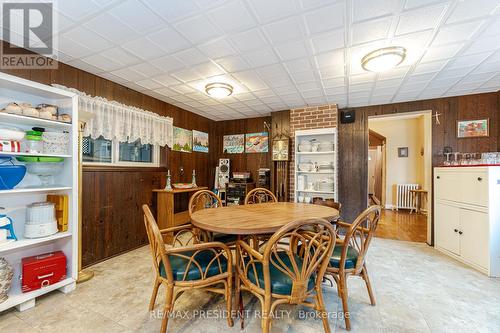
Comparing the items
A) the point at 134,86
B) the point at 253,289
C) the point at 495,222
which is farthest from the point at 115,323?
the point at 495,222

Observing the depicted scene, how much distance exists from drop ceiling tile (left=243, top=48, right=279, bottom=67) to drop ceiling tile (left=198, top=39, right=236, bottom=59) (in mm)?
191

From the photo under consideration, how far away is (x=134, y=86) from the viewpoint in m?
3.20

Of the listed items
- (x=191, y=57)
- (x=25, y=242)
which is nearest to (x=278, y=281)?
(x=25, y=242)

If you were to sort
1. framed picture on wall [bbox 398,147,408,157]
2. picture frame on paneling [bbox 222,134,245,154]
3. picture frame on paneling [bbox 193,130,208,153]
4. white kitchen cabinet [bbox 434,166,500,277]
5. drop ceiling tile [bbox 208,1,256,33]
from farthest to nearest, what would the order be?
framed picture on wall [bbox 398,147,408,157] < picture frame on paneling [bbox 222,134,245,154] < picture frame on paneling [bbox 193,130,208,153] < white kitchen cabinet [bbox 434,166,500,277] < drop ceiling tile [bbox 208,1,256,33]

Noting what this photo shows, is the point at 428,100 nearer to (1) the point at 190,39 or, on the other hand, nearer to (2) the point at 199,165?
(1) the point at 190,39

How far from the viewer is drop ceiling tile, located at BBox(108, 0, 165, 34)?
5.39 feet

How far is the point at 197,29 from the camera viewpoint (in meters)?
1.91

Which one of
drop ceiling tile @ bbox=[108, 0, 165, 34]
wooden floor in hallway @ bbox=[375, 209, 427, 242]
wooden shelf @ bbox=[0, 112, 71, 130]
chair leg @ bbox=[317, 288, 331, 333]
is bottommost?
Answer: wooden floor in hallway @ bbox=[375, 209, 427, 242]

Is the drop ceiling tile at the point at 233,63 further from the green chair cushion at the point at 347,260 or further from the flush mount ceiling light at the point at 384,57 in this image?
the green chair cushion at the point at 347,260

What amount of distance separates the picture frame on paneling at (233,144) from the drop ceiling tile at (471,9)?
3827 millimetres

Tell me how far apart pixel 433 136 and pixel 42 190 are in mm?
5352

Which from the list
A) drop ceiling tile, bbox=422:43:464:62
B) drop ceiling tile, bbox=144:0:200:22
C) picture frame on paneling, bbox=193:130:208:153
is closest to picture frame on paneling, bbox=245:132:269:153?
picture frame on paneling, bbox=193:130:208:153

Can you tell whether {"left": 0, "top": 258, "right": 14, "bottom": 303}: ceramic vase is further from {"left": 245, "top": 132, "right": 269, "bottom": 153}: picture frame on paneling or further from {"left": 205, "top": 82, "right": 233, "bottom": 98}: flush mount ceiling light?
{"left": 245, "top": 132, "right": 269, "bottom": 153}: picture frame on paneling

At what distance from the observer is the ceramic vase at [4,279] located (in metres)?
1.75
